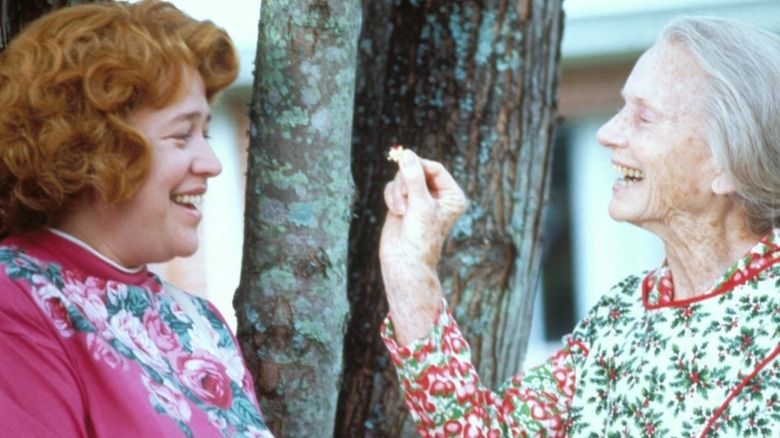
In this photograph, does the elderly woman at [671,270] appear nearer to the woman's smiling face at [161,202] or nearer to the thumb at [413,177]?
the thumb at [413,177]

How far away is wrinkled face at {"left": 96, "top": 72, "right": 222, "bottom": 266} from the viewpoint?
2521mm

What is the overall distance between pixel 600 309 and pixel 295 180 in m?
0.68

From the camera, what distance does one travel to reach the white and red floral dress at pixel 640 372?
103 inches

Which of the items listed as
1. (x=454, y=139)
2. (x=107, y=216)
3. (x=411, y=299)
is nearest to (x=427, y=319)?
(x=411, y=299)

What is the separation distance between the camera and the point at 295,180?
2.94 m

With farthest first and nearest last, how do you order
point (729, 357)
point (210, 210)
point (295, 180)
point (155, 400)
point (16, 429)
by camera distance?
point (210, 210) < point (295, 180) < point (729, 357) < point (155, 400) < point (16, 429)

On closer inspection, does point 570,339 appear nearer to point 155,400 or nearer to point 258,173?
point 258,173

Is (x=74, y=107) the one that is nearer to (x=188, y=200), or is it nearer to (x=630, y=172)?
(x=188, y=200)

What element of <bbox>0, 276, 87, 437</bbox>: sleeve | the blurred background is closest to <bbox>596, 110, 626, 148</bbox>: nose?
<bbox>0, 276, 87, 437</bbox>: sleeve

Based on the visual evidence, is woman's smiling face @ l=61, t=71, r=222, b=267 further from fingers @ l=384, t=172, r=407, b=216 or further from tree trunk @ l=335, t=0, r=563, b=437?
tree trunk @ l=335, t=0, r=563, b=437

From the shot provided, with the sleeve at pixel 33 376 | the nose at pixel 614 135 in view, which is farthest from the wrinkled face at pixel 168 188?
the nose at pixel 614 135

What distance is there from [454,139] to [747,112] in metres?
0.95

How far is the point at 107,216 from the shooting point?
2.52m

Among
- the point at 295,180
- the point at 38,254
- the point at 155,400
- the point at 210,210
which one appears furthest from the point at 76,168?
the point at 210,210
